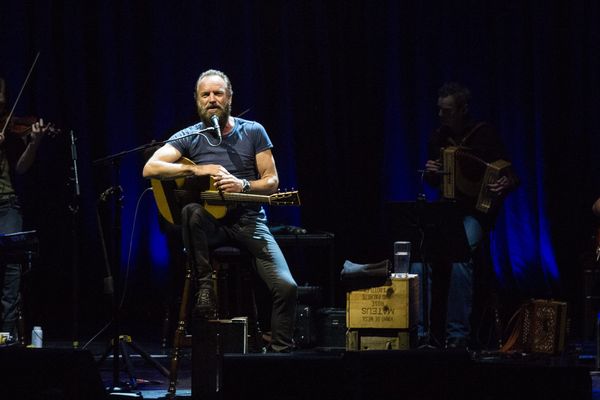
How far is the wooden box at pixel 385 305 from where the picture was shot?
6871mm

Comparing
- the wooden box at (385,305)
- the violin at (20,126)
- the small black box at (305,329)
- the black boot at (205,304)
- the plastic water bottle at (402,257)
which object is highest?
the violin at (20,126)

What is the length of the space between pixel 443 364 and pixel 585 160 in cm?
543

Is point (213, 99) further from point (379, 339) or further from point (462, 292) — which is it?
point (462, 292)

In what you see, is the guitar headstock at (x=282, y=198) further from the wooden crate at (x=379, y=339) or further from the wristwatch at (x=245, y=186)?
the wooden crate at (x=379, y=339)

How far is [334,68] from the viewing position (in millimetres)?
8867

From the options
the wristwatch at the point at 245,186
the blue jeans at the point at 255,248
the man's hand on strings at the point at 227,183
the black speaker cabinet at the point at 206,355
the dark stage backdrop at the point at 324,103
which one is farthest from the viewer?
the dark stage backdrop at the point at 324,103

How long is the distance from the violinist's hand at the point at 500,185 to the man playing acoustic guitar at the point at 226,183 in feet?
5.59

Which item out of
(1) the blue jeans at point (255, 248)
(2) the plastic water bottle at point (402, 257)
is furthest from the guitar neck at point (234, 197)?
(2) the plastic water bottle at point (402, 257)

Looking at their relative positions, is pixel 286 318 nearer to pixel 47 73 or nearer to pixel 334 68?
pixel 334 68

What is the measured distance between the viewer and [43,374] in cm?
409

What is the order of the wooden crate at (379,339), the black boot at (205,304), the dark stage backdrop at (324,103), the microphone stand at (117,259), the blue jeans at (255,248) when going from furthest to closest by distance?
1. the dark stage backdrop at (324,103)
2. the wooden crate at (379,339)
3. the blue jeans at (255,248)
4. the microphone stand at (117,259)
5. the black boot at (205,304)

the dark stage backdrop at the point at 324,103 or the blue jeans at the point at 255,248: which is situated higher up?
the dark stage backdrop at the point at 324,103

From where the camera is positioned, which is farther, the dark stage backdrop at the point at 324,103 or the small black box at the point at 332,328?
the dark stage backdrop at the point at 324,103

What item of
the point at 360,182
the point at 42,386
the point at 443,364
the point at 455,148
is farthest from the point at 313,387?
the point at 360,182
